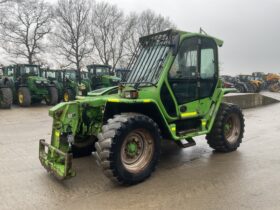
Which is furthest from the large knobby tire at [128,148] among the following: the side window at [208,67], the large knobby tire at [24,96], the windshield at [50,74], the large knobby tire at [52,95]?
the windshield at [50,74]

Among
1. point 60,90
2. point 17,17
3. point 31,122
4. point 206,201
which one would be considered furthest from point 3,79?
point 17,17

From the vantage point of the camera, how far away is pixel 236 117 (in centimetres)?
714

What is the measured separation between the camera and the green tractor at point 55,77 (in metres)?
19.7

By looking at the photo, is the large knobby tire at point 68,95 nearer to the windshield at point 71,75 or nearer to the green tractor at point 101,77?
the green tractor at point 101,77

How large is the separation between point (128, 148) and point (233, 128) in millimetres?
3061

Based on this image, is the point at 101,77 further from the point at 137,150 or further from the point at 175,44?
the point at 137,150

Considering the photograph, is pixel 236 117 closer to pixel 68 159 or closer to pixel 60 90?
pixel 68 159

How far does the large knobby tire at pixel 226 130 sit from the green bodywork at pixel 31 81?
13.5 m

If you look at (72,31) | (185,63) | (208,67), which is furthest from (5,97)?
(72,31)

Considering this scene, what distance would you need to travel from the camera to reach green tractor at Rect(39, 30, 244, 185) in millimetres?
4797

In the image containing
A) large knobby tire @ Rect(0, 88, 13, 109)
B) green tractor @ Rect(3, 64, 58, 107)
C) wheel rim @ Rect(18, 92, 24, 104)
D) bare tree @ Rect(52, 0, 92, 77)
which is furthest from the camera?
bare tree @ Rect(52, 0, 92, 77)

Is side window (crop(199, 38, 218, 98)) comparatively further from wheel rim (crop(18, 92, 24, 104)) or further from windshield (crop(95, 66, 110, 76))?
windshield (crop(95, 66, 110, 76))

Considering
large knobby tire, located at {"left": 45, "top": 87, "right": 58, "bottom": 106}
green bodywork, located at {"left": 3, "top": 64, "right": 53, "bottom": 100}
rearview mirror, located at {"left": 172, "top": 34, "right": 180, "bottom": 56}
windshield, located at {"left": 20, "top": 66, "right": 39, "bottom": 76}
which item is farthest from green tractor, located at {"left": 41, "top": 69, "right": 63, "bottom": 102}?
rearview mirror, located at {"left": 172, "top": 34, "right": 180, "bottom": 56}

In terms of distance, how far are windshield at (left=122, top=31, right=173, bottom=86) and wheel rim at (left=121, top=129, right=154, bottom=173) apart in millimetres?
905
